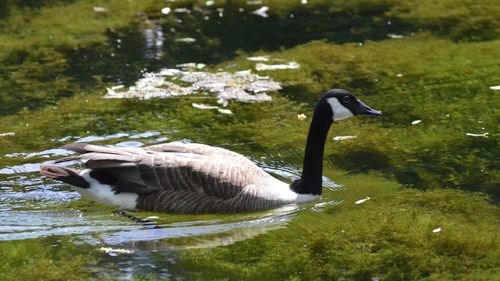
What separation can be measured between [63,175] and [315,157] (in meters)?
2.42

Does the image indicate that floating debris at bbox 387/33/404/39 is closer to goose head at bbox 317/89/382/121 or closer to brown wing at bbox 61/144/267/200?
goose head at bbox 317/89/382/121

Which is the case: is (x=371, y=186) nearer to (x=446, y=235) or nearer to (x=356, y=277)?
(x=446, y=235)

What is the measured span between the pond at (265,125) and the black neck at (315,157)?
188 millimetres

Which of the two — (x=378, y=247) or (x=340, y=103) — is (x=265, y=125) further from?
(x=378, y=247)

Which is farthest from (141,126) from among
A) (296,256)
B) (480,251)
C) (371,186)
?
(480,251)

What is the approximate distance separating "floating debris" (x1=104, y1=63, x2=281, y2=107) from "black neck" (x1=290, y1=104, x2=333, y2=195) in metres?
2.65

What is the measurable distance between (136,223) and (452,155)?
140 inches

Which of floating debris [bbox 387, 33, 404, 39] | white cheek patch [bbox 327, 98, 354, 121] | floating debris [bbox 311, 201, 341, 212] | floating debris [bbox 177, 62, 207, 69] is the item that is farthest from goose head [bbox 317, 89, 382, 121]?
floating debris [bbox 387, 33, 404, 39]

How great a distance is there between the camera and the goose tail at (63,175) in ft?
28.6

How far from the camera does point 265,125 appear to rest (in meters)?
11.0

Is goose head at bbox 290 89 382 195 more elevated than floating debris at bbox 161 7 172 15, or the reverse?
floating debris at bbox 161 7 172 15

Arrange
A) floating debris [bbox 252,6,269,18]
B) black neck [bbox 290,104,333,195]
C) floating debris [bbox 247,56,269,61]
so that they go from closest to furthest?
black neck [bbox 290,104,333,195]
floating debris [bbox 247,56,269,61]
floating debris [bbox 252,6,269,18]

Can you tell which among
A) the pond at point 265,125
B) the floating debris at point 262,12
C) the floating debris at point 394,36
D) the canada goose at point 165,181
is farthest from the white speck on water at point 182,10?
the canada goose at point 165,181

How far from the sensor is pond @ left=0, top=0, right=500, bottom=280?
25.3ft
